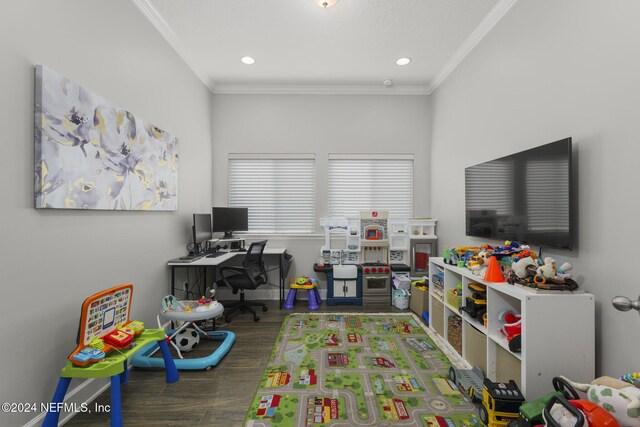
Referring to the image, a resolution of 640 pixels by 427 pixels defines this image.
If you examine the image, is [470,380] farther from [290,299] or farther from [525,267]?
[290,299]

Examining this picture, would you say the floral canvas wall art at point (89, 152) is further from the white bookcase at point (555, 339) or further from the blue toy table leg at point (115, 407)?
the white bookcase at point (555, 339)

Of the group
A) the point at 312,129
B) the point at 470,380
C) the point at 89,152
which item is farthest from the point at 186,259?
the point at 470,380

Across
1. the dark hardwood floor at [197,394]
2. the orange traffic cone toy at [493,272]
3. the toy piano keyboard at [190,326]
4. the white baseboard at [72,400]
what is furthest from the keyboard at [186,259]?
the orange traffic cone toy at [493,272]

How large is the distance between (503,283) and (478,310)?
0.36 meters

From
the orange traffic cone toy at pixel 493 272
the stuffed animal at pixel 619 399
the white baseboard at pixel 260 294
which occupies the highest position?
the orange traffic cone toy at pixel 493 272

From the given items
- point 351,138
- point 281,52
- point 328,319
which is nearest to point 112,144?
point 281,52

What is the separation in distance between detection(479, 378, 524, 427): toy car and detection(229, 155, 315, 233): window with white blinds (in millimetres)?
2870

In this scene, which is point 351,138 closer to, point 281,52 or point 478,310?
point 281,52

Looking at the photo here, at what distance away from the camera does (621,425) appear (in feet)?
3.68

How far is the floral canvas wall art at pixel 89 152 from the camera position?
4.94 ft

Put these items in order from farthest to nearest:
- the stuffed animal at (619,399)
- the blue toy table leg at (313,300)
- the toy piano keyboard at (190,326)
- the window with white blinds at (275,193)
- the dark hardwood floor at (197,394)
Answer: the window with white blinds at (275,193)
the blue toy table leg at (313,300)
the toy piano keyboard at (190,326)
the dark hardwood floor at (197,394)
the stuffed animal at (619,399)

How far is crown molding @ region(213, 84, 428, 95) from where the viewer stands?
3938mm

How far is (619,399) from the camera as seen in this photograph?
44.4 inches

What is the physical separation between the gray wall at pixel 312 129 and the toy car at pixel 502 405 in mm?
2657
